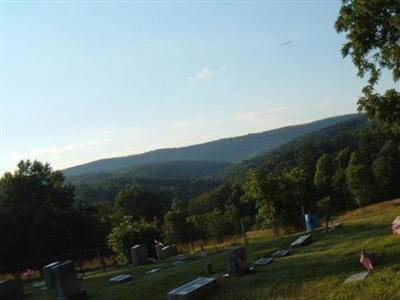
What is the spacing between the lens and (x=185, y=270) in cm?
1822

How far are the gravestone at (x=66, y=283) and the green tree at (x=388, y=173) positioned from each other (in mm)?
74726

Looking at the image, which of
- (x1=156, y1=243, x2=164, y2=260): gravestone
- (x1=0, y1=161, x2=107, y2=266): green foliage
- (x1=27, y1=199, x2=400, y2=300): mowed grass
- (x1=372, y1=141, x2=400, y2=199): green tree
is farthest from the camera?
(x1=372, y1=141, x2=400, y2=199): green tree

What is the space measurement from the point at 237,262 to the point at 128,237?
16517mm

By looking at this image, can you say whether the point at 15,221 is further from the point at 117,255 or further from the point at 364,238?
the point at 364,238

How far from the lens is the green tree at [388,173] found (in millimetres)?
85938

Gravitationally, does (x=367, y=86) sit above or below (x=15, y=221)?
above

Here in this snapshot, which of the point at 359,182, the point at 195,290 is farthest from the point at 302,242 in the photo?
the point at 359,182

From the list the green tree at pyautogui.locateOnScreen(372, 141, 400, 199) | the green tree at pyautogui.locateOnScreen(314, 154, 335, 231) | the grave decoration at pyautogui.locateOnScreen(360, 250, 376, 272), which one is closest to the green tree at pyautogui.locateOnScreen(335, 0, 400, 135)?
the grave decoration at pyautogui.locateOnScreen(360, 250, 376, 272)

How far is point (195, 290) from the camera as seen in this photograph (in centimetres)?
1242

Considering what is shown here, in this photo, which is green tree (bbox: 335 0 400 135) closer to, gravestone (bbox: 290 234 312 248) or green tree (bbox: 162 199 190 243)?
gravestone (bbox: 290 234 312 248)

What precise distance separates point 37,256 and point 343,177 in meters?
64.5

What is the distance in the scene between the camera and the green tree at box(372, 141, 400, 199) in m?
85.9

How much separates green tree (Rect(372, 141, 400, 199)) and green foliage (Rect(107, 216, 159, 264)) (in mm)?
61819

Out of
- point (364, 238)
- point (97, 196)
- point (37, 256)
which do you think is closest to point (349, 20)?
point (364, 238)
